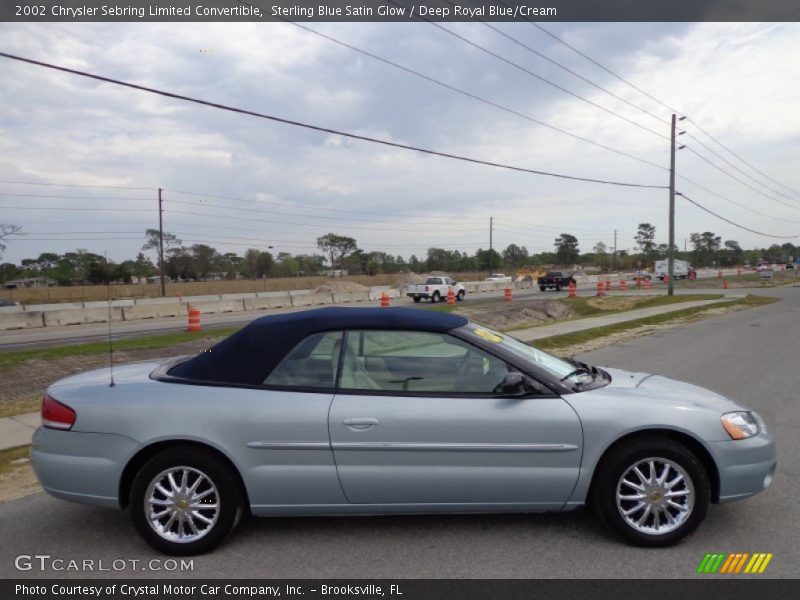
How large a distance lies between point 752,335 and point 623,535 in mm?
14378

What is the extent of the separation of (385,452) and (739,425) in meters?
2.25

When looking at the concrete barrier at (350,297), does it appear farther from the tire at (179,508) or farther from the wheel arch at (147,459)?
the tire at (179,508)

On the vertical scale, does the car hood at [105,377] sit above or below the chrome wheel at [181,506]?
above

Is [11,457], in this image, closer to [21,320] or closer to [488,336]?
[488,336]

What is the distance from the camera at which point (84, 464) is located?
12.1 feet

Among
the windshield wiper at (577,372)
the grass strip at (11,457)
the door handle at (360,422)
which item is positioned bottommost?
the grass strip at (11,457)

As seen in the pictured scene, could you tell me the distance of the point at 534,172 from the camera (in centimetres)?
2269

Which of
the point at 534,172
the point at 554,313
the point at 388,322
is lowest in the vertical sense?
the point at 554,313

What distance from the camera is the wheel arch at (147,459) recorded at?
365 cm

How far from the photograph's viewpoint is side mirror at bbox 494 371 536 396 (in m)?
3.66

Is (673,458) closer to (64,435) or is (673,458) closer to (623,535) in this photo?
(623,535)

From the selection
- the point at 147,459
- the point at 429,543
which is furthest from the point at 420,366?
the point at 147,459

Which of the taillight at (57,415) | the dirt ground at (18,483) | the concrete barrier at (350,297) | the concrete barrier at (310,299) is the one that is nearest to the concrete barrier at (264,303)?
the concrete barrier at (310,299)

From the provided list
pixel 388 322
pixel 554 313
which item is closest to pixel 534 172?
pixel 554 313
